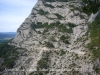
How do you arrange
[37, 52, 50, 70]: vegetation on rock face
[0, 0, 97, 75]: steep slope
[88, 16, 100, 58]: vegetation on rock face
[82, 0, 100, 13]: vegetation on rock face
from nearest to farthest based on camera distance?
[82, 0, 100, 13]: vegetation on rock face, [88, 16, 100, 58]: vegetation on rock face, [0, 0, 97, 75]: steep slope, [37, 52, 50, 70]: vegetation on rock face

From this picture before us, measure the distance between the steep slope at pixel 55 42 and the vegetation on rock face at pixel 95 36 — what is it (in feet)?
10.8

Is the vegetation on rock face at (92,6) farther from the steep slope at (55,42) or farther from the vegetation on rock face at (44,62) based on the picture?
the vegetation on rock face at (44,62)

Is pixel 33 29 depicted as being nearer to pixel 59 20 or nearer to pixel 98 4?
pixel 59 20

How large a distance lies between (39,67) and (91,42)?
37815 mm

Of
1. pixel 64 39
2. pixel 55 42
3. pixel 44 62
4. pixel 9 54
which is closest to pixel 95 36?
pixel 64 39

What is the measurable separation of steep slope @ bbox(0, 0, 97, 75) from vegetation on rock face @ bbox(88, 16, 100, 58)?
328cm

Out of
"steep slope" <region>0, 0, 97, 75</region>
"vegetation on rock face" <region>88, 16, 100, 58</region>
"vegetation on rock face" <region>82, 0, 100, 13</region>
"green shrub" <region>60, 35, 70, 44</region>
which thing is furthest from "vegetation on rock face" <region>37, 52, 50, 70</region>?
"vegetation on rock face" <region>82, 0, 100, 13</region>

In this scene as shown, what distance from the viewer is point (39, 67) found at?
13112 centimetres

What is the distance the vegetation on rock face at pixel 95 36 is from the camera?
111m

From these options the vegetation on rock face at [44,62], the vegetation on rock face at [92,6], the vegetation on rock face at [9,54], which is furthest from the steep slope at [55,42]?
the vegetation on rock face at [92,6]

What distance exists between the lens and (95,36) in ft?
406

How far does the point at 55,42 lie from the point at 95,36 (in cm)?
3772

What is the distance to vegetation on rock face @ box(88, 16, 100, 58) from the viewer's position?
365ft

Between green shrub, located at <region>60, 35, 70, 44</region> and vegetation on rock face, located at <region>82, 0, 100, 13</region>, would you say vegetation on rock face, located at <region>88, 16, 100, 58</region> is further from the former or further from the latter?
vegetation on rock face, located at <region>82, 0, 100, 13</region>
